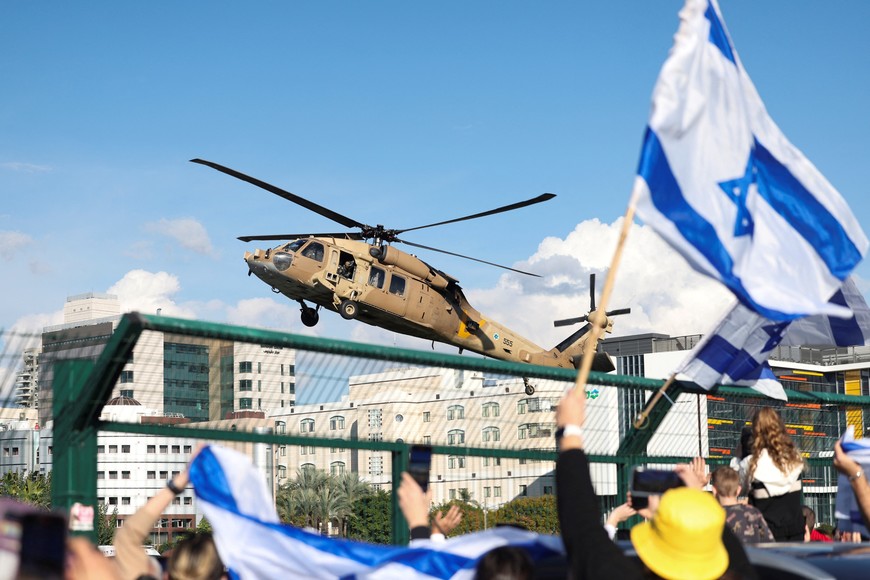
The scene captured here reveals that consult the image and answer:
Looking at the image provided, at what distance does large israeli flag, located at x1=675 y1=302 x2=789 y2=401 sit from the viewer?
8.67m

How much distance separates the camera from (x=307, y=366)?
7027 millimetres

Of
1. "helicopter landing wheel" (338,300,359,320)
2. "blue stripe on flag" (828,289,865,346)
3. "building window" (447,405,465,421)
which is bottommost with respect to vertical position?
"building window" (447,405,465,421)

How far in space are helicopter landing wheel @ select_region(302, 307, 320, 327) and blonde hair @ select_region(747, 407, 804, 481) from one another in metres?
28.5

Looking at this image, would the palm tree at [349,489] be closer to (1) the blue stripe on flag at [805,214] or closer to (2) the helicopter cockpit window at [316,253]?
(1) the blue stripe on flag at [805,214]

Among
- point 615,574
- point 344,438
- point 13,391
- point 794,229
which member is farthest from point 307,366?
point 615,574

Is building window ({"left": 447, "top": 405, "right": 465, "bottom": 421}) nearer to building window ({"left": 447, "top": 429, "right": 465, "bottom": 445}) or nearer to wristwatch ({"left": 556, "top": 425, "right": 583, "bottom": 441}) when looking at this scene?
building window ({"left": 447, "top": 429, "right": 465, "bottom": 445})

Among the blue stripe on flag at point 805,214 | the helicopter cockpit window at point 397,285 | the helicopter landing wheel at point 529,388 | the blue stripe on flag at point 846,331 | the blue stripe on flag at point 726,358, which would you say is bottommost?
the helicopter landing wheel at point 529,388

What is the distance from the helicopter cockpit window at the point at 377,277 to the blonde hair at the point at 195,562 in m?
28.1

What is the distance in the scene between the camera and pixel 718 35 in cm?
703

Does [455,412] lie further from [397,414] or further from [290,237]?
[290,237]

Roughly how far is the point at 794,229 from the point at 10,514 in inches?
212

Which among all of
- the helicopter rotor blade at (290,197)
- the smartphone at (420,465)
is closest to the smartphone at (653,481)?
the smartphone at (420,465)

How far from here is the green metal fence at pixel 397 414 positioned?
20.7 feet

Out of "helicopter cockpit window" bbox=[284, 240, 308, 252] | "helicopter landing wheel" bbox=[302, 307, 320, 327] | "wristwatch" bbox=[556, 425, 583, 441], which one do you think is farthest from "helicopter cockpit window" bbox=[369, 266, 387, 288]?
"wristwatch" bbox=[556, 425, 583, 441]
